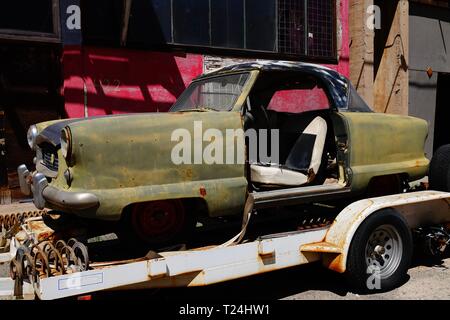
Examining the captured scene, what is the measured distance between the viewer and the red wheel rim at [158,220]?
3959 mm

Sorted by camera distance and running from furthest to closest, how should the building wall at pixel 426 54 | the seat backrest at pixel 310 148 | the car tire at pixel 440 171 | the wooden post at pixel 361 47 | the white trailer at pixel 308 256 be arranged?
the building wall at pixel 426 54, the wooden post at pixel 361 47, the car tire at pixel 440 171, the seat backrest at pixel 310 148, the white trailer at pixel 308 256

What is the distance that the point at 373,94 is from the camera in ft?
43.4

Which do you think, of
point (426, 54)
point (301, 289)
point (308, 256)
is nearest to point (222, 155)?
point (308, 256)

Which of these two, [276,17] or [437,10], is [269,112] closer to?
[276,17]

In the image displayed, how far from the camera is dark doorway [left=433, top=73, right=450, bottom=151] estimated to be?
48.2 feet

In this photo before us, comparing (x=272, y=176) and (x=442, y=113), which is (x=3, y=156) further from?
(x=442, y=113)

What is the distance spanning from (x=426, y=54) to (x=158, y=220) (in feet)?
38.8

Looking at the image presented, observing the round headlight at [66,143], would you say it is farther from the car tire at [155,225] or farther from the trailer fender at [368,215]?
the trailer fender at [368,215]

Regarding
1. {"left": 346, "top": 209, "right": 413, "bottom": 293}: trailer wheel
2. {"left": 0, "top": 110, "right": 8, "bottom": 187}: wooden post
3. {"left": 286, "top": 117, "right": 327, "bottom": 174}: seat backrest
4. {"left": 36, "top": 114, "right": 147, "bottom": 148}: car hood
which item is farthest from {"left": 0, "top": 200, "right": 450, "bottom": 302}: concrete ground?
{"left": 0, "top": 110, "right": 8, "bottom": 187}: wooden post

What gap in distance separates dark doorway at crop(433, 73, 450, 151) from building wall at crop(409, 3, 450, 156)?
0.65 metres

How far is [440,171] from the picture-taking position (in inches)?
213

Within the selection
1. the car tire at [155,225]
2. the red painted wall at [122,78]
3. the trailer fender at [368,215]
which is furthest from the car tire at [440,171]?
the red painted wall at [122,78]
